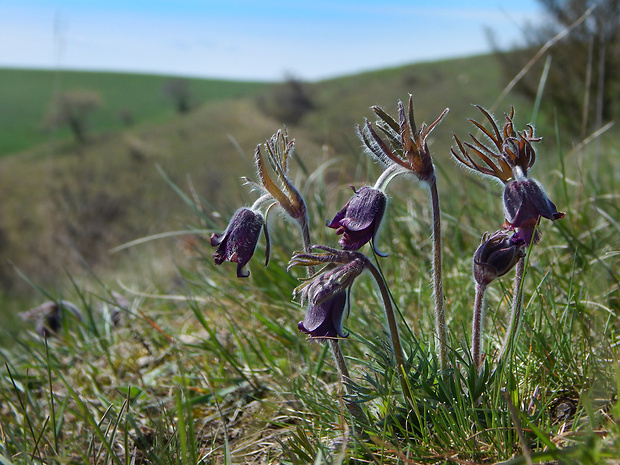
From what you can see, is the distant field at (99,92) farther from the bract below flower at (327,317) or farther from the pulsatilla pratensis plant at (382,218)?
the bract below flower at (327,317)

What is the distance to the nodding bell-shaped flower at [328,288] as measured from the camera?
1.31 meters

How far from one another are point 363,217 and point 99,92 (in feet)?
210

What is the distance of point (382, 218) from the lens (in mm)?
1351

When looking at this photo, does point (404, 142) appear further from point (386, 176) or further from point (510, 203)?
point (510, 203)

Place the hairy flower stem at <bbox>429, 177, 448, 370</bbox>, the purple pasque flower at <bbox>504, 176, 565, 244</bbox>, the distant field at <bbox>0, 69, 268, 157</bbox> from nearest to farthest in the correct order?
the purple pasque flower at <bbox>504, 176, 565, 244</bbox> → the hairy flower stem at <bbox>429, 177, 448, 370</bbox> → the distant field at <bbox>0, 69, 268, 157</bbox>

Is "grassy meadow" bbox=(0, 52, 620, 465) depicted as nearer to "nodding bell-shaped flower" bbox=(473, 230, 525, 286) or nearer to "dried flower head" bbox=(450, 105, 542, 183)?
"nodding bell-shaped flower" bbox=(473, 230, 525, 286)

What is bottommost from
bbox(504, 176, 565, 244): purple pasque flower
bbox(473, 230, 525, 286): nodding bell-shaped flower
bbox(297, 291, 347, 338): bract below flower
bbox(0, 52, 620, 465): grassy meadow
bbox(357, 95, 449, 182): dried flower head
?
bbox(0, 52, 620, 465): grassy meadow

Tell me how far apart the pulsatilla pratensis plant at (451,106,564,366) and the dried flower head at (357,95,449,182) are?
3.2 inches

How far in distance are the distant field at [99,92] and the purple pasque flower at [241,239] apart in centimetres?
4857

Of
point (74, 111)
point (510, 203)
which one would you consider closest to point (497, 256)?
point (510, 203)

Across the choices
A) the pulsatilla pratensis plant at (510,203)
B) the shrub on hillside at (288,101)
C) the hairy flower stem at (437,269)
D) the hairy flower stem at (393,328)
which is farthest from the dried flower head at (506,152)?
the shrub on hillside at (288,101)

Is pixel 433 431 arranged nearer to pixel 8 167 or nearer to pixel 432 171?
pixel 432 171

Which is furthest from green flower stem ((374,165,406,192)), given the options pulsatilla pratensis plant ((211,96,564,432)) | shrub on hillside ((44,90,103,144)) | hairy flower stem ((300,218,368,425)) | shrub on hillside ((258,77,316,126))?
shrub on hillside ((44,90,103,144))

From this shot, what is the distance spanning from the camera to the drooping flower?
1.28m
